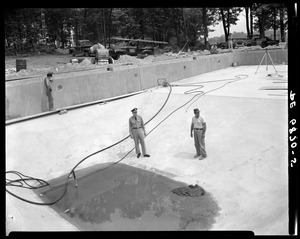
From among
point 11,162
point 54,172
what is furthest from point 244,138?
point 11,162

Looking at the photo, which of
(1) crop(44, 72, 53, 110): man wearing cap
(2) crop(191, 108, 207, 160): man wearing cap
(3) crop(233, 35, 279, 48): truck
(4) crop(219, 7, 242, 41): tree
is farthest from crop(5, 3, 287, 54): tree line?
(2) crop(191, 108, 207, 160): man wearing cap

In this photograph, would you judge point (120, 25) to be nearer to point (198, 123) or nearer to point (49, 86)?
point (49, 86)

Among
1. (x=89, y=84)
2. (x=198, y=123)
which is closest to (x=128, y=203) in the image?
(x=198, y=123)

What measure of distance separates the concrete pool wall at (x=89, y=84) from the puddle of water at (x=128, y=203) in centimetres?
324

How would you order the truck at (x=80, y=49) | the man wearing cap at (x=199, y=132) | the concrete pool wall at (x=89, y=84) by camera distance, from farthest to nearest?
the truck at (x=80, y=49), the concrete pool wall at (x=89, y=84), the man wearing cap at (x=199, y=132)

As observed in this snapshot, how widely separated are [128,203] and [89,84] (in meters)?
8.44

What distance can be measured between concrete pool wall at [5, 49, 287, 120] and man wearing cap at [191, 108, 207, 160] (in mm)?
6059

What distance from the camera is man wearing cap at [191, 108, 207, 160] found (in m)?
11.0

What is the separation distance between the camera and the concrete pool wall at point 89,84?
43.8ft

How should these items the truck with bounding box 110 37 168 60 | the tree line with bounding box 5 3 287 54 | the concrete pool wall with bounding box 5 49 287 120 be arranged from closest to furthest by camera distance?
the concrete pool wall with bounding box 5 49 287 120
the tree line with bounding box 5 3 287 54
the truck with bounding box 110 37 168 60

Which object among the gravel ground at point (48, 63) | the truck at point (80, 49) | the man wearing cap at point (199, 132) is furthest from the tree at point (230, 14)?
the truck at point (80, 49)

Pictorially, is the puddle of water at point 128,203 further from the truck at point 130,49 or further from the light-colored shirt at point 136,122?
the truck at point 130,49

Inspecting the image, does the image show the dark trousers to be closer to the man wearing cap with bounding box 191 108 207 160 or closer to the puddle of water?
the puddle of water

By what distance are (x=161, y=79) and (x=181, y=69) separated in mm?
2544
